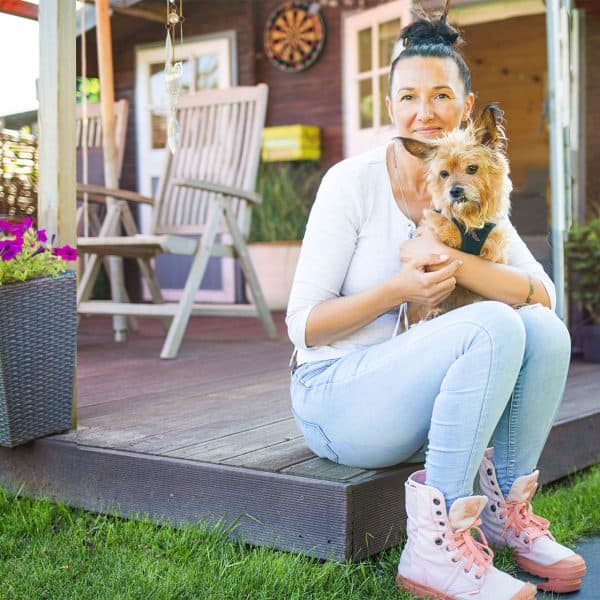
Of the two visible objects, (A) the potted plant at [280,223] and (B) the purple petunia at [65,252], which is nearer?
(B) the purple petunia at [65,252]

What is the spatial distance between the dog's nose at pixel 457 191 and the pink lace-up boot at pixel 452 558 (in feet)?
1.82

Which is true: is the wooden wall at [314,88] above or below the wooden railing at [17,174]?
above

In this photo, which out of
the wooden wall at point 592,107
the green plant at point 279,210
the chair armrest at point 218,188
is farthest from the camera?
the green plant at point 279,210

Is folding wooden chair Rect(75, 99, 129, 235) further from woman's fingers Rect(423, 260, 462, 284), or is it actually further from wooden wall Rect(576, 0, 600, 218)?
wooden wall Rect(576, 0, 600, 218)

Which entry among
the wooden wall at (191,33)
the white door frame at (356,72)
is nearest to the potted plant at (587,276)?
the white door frame at (356,72)

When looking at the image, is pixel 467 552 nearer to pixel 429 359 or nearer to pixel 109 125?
pixel 429 359

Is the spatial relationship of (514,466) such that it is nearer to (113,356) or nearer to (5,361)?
(5,361)

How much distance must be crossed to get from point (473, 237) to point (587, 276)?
229 cm

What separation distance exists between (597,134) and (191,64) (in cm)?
309

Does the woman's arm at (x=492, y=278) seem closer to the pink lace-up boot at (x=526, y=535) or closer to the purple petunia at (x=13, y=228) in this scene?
the pink lace-up boot at (x=526, y=535)

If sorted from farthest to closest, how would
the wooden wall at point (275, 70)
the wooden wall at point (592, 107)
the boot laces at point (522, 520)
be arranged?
the wooden wall at point (275, 70), the wooden wall at point (592, 107), the boot laces at point (522, 520)

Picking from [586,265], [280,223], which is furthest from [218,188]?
[280,223]

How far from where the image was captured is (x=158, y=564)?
5.63ft

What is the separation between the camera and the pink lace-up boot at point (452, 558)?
5.08 ft
